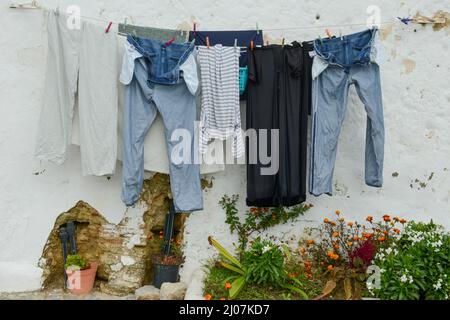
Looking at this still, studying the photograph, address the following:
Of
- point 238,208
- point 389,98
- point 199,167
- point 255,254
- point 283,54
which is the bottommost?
point 255,254

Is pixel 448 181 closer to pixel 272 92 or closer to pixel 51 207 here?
pixel 272 92

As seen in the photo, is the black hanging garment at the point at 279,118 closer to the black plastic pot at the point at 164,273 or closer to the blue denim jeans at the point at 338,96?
the blue denim jeans at the point at 338,96

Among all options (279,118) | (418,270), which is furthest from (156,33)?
(418,270)

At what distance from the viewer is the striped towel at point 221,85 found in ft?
13.7

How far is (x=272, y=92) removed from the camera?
4.23m

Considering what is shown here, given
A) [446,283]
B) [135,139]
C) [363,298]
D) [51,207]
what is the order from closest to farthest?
[446,283] → [363,298] → [135,139] → [51,207]

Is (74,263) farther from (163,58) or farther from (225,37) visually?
(225,37)

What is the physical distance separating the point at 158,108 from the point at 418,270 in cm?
244

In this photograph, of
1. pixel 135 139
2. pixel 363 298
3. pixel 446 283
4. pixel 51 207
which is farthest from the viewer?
pixel 51 207

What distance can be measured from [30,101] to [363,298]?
332cm

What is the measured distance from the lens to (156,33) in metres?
4.33

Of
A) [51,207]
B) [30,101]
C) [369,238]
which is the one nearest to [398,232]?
[369,238]

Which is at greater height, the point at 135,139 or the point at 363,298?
the point at 135,139

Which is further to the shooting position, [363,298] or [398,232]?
[398,232]
